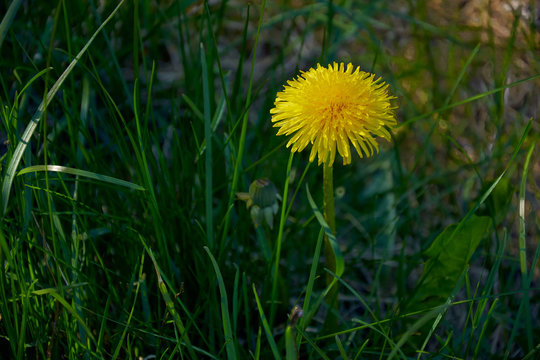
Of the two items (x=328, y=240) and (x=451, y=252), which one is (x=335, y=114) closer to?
(x=328, y=240)

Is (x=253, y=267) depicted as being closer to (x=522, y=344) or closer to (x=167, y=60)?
(x=522, y=344)

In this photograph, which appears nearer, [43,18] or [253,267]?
[253,267]

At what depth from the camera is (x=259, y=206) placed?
89 centimetres

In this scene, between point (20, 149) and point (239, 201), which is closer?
point (20, 149)

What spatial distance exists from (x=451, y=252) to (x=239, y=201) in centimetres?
40

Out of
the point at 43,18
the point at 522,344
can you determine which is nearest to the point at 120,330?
the point at 522,344

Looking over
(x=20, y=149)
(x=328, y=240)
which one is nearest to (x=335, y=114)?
(x=328, y=240)

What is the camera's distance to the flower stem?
809mm

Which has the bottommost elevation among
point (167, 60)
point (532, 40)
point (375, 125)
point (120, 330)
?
point (120, 330)

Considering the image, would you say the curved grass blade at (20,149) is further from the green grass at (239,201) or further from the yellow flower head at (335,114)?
the yellow flower head at (335,114)

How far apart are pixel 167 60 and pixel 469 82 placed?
0.96 meters

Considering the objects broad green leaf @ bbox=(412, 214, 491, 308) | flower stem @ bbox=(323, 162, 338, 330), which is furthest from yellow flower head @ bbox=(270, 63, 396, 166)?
broad green leaf @ bbox=(412, 214, 491, 308)

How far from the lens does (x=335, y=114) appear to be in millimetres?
750

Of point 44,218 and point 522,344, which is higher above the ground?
point 44,218
